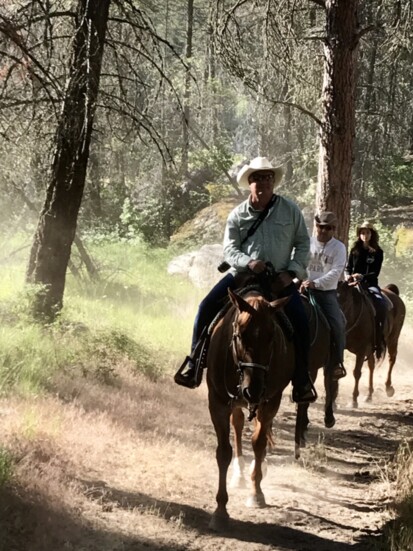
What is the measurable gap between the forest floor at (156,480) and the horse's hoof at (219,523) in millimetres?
51

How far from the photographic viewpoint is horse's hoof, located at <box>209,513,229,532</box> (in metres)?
5.36

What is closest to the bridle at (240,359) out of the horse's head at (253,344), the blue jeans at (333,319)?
the horse's head at (253,344)

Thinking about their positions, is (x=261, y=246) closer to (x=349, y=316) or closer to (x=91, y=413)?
(x=91, y=413)

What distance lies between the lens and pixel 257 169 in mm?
5859

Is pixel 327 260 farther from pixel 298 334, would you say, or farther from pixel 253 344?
pixel 253 344

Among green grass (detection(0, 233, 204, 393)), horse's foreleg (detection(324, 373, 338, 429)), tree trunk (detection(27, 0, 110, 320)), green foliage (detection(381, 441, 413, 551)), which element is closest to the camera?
green foliage (detection(381, 441, 413, 551))

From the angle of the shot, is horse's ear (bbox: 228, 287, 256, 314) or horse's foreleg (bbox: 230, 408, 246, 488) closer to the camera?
horse's ear (bbox: 228, 287, 256, 314)

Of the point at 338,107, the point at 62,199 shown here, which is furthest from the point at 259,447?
the point at 338,107

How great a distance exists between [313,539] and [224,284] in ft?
7.69

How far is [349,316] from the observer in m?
10.0

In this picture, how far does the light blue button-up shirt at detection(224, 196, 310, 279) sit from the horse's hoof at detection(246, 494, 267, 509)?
2069mm

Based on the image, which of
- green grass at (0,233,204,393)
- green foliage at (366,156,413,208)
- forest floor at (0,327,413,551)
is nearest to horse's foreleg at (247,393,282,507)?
forest floor at (0,327,413,551)

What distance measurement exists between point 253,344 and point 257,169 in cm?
173

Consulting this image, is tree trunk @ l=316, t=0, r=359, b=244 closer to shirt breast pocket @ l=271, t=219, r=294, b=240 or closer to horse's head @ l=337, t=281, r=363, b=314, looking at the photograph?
horse's head @ l=337, t=281, r=363, b=314
